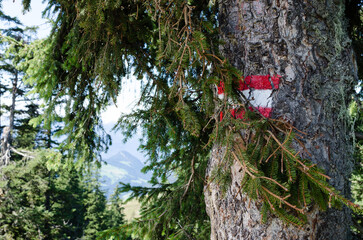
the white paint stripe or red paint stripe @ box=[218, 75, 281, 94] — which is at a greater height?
red paint stripe @ box=[218, 75, 281, 94]

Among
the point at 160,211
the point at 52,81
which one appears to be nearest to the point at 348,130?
the point at 160,211

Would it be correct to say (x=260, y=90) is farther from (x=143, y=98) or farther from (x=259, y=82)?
(x=143, y=98)

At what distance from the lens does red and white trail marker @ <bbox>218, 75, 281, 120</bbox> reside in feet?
5.69

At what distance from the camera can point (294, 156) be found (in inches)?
50.9

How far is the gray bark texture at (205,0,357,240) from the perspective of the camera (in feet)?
5.56

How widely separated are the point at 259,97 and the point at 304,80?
0.32m

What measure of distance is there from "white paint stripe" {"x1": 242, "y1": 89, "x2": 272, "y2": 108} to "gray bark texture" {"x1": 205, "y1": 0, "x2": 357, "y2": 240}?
5 cm

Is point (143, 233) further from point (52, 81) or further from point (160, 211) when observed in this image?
point (52, 81)

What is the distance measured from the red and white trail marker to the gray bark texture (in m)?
0.04

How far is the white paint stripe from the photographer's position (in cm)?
174

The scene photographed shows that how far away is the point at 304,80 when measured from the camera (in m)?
1.74

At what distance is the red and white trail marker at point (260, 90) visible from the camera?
5.69 ft

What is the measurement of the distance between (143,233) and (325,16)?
259cm

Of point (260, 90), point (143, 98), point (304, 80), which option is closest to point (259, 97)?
point (260, 90)
